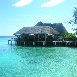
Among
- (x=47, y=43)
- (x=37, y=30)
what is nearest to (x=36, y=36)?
(x=37, y=30)

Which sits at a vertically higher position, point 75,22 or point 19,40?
point 75,22

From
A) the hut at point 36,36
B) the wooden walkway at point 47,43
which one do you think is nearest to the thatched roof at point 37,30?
the hut at point 36,36

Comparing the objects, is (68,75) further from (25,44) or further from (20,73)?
(25,44)

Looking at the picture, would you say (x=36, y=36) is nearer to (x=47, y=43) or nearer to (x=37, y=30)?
(x=37, y=30)

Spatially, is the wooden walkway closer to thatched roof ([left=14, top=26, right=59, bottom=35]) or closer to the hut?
the hut

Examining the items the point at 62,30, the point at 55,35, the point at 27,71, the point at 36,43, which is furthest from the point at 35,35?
the point at 27,71

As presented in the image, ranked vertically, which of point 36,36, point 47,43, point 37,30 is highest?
point 37,30

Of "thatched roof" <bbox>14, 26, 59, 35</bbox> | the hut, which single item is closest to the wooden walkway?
the hut

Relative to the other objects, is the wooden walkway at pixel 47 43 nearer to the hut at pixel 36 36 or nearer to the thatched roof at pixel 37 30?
the hut at pixel 36 36

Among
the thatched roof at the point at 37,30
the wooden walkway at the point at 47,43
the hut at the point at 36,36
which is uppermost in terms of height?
the thatched roof at the point at 37,30

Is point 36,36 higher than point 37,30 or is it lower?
lower

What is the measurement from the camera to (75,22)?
54750 millimetres

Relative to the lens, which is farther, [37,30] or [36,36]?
[37,30]

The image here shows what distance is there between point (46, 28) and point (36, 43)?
424 cm
